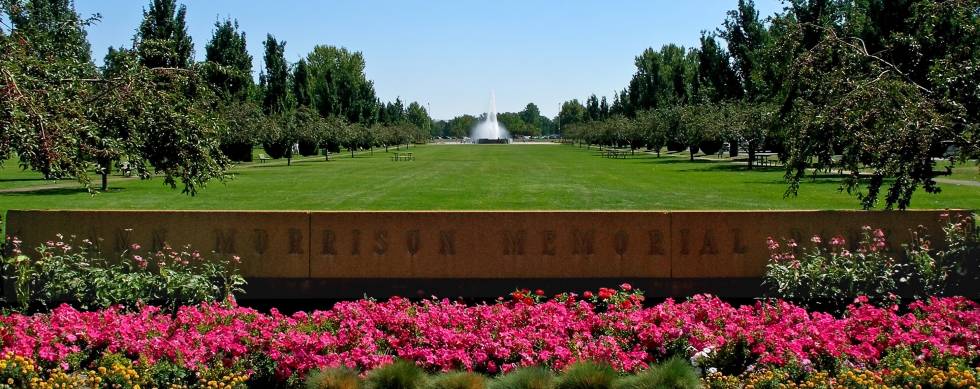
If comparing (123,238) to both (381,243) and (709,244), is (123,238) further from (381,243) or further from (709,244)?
(709,244)

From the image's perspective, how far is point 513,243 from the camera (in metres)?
10.4

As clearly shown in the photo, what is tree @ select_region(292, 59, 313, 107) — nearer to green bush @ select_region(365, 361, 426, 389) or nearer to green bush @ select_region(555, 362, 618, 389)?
green bush @ select_region(365, 361, 426, 389)

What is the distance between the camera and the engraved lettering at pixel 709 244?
34.2ft

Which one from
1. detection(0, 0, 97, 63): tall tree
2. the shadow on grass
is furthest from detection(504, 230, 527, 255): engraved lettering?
the shadow on grass

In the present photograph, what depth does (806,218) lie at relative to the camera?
1044cm

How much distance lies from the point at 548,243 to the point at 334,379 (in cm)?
447

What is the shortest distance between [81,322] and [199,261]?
2.64m

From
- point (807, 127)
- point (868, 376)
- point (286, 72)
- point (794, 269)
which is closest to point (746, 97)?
point (286, 72)

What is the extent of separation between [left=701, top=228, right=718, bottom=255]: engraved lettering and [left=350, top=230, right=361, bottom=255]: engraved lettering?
3813 mm

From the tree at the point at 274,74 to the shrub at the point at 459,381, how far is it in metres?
68.3

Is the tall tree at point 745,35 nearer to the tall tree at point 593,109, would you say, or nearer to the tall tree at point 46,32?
the tall tree at point 46,32

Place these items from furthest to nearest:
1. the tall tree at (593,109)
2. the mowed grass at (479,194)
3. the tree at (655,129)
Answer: the tall tree at (593,109) → the tree at (655,129) → the mowed grass at (479,194)

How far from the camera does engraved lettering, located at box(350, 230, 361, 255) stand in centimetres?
1043

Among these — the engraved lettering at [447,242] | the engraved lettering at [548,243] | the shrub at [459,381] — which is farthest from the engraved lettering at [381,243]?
the shrub at [459,381]
